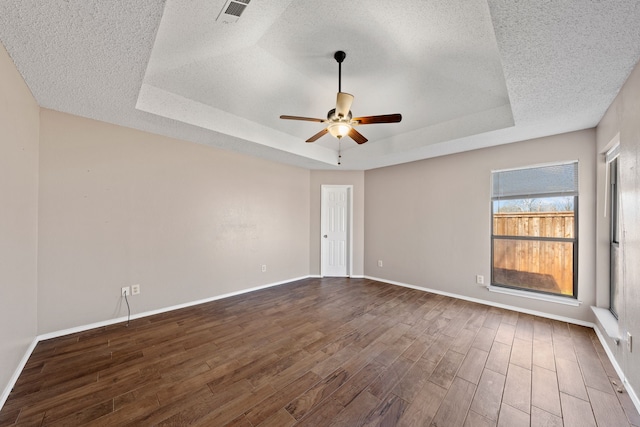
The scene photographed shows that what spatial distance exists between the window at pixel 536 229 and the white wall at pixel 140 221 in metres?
3.75

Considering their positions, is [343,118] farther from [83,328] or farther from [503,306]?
[83,328]

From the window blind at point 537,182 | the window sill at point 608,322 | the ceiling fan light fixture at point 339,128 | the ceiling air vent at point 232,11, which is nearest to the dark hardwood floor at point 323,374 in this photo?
the window sill at point 608,322

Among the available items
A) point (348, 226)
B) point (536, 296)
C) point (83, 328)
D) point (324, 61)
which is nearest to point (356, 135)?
point (324, 61)

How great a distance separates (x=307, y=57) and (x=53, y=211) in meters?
3.05

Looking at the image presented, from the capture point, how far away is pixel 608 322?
7.70 feet

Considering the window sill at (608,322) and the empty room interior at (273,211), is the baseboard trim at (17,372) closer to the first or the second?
the empty room interior at (273,211)

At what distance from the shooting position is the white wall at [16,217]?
5.49ft

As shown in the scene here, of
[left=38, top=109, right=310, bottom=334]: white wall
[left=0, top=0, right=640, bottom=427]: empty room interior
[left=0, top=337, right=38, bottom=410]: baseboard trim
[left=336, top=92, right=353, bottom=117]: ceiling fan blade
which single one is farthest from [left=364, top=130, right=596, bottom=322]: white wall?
[left=0, top=337, right=38, bottom=410]: baseboard trim

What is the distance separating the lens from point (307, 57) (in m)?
2.21

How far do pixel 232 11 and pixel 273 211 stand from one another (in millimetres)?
3193

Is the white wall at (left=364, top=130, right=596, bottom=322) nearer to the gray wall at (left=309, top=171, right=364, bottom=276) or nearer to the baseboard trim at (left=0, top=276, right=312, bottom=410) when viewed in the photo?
the gray wall at (left=309, top=171, right=364, bottom=276)

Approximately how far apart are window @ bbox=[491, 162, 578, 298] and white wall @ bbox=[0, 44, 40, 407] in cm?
521

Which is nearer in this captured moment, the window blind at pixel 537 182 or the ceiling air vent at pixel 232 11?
the ceiling air vent at pixel 232 11

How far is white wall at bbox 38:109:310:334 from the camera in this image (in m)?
2.53
